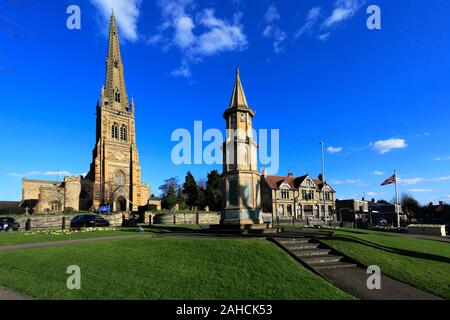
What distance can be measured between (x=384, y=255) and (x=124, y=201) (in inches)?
2626

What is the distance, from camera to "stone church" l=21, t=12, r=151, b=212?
63969 millimetres

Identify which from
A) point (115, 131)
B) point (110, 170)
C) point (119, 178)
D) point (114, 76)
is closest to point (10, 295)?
point (110, 170)

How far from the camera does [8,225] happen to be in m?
29.3

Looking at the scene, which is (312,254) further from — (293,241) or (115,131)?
(115,131)

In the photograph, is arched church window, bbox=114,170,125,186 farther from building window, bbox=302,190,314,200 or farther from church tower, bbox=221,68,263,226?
church tower, bbox=221,68,263,226

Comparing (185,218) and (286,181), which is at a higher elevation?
(286,181)

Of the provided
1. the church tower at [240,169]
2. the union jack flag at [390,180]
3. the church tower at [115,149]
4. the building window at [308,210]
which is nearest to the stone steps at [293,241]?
the church tower at [240,169]

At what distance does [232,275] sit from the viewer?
26.5ft

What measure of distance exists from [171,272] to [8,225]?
29.5 meters

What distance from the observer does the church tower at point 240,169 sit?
17703mm

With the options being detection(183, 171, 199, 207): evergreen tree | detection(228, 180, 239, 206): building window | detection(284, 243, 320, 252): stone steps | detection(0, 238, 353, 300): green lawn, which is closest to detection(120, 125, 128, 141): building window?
detection(183, 171, 199, 207): evergreen tree

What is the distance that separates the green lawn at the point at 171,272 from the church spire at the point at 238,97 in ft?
34.7
